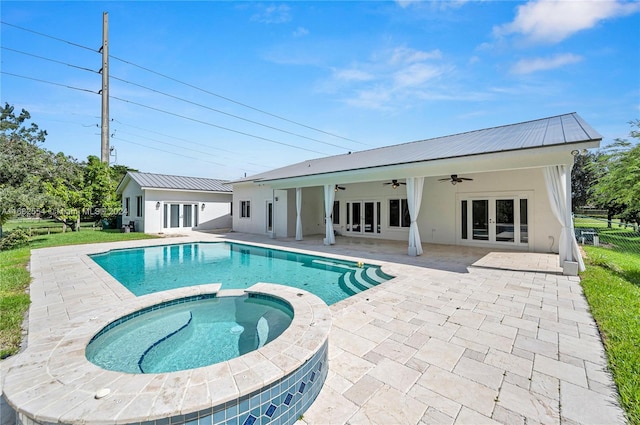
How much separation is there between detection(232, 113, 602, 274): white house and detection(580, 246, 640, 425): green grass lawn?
990mm

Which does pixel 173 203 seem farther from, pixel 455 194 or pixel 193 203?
pixel 455 194

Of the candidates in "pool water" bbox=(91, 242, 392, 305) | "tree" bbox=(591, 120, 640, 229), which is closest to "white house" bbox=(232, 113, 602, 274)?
"tree" bbox=(591, 120, 640, 229)

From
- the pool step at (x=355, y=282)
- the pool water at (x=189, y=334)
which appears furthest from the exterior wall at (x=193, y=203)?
the pool water at (x=189, y=334)

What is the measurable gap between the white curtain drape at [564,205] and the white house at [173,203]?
17210mm

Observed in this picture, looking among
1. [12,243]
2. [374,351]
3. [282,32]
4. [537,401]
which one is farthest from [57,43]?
[537,401]

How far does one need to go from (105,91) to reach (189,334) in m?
25.1

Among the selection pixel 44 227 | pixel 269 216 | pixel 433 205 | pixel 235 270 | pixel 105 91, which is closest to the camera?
pixel 235 270

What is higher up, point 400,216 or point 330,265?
point 400,216

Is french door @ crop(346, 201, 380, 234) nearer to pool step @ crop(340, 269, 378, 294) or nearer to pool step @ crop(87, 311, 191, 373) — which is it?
pool step @ crop(340, 269, 378, 294)

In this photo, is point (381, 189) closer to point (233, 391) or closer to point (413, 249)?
point (413, 249)

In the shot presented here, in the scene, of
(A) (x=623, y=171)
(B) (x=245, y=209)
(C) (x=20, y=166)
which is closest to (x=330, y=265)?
(B) (x=245, y=209)

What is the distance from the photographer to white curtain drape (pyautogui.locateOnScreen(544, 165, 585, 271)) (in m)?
6.75

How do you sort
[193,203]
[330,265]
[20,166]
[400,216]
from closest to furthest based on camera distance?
[330,265] < [400,216] < [20,166] < [193,203]

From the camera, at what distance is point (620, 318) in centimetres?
401
